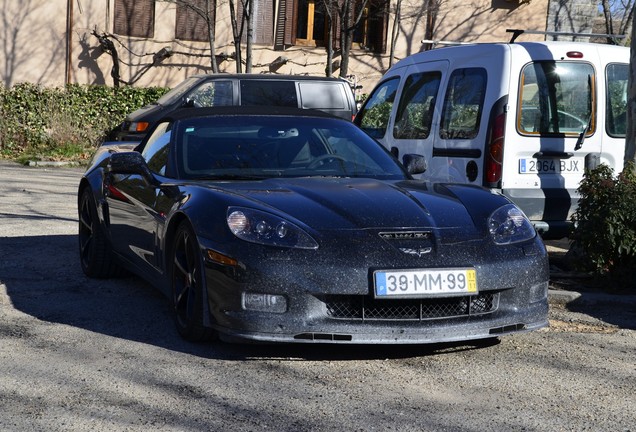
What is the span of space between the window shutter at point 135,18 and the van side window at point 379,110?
15.2 metres

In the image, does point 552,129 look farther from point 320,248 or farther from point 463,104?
point 320,248

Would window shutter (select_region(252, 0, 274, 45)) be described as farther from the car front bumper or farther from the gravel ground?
the car front bumper

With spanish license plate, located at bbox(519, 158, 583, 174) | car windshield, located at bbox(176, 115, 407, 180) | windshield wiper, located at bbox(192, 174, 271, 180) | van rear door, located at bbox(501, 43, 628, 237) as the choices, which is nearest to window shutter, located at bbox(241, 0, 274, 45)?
van rear door, located at bbox(501, 43, 628, 237)

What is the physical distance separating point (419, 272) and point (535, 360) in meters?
0.92

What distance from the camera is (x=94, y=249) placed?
7.83m

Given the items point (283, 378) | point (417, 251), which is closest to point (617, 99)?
point (417, 251)

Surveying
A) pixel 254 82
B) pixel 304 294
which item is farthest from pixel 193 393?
pixel 254 82

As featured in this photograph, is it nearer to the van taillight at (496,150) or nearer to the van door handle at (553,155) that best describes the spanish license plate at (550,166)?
the van door handle at (553,155)

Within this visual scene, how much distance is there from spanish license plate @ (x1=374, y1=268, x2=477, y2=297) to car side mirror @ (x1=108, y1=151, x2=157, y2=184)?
→ 1.95m

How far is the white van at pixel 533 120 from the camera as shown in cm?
864

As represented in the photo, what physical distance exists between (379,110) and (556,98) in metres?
2.23

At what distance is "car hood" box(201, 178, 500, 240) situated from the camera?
18.2 ft

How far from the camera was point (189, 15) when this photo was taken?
2553cm

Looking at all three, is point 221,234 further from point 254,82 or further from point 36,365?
point 254,82
